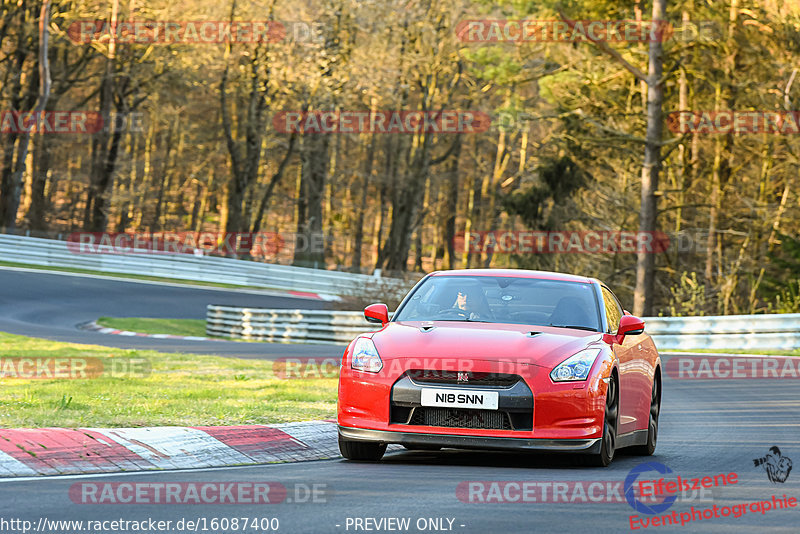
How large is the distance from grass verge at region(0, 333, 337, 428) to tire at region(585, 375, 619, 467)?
303 centimetres

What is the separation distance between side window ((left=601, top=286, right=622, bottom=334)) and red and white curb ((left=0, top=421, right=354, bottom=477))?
7.95 feet

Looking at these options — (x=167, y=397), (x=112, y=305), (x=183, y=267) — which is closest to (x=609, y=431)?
(x=167, y=397)

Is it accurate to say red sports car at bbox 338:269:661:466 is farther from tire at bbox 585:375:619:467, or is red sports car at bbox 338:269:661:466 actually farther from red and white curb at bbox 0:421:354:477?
red and white curb at bbox 0:421:354:477

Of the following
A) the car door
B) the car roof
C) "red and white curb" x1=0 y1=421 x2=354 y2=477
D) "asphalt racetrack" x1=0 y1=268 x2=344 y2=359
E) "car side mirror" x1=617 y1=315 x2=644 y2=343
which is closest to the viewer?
"red and white curb" x1=0 y1=421 x2=354 y2=477

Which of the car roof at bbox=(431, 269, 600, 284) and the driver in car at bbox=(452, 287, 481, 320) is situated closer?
the driver in car at bbox=(452, 287, 481, 320)

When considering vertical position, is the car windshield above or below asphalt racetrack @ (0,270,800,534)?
above

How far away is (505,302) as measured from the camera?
941cm

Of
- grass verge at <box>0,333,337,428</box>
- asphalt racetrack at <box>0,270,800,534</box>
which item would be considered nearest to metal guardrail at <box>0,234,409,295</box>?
grass verge at <box>0,333,337,428</box>

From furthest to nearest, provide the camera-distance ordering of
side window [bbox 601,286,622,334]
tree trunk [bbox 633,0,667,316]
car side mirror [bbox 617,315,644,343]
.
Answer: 1. tree trunk [bbox 633,0,667,316]
2. side window [bbox 601,286,622,334]
3. car side mirror [bbox 617,315,644,343]

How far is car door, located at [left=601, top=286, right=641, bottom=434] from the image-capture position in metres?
8.96

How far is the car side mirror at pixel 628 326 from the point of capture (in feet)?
30.1

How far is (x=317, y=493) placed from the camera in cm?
693

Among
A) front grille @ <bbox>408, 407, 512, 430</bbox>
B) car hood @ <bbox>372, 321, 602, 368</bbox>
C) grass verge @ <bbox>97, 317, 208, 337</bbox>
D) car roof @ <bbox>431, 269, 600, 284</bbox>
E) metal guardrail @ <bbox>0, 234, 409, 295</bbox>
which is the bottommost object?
grass verge @ <bbox>97, 317, 208, 337</bbox>

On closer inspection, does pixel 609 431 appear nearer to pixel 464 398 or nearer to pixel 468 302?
pixel 464 398
